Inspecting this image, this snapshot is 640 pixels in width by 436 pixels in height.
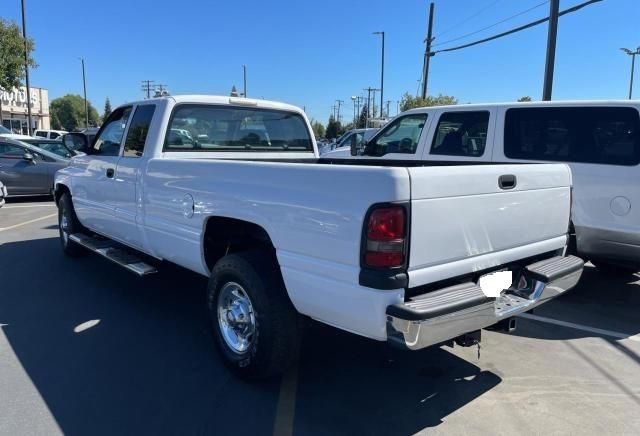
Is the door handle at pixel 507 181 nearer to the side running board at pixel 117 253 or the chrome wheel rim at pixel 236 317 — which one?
the chrome wheel rim at pixel 236 317

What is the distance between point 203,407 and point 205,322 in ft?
5.01

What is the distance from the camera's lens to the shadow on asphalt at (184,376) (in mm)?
3137

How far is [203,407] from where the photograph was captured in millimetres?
3273

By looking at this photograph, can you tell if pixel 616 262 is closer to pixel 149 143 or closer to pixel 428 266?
pixel 428 266

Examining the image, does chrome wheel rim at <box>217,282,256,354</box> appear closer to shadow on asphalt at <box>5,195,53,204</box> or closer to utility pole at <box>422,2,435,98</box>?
shadow on asphalt at <box>5,195,53,204</box>

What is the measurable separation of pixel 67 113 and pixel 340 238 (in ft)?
479

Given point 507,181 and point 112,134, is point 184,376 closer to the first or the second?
point 507,181

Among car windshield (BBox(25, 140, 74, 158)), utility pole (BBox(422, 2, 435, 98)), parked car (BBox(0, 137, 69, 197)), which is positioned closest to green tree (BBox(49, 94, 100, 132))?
utility pole (BBox(422, 2, 435, 98))

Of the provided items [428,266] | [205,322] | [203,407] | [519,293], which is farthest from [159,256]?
[519,293]

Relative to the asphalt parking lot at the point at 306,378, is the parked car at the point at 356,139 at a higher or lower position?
higher

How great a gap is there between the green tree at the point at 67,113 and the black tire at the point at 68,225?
128893 mm

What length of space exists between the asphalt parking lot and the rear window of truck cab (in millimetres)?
1631

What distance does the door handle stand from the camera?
3111 mm

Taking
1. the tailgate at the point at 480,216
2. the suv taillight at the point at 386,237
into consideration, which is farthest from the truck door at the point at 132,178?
the tailgate at the point at 480,216
